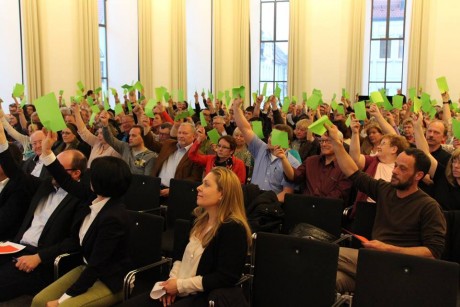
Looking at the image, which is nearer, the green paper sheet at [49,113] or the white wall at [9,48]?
the green paper sheet at [49,113]

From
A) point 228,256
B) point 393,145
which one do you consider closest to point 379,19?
point 393,145

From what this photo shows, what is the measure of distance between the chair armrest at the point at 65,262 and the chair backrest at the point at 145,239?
0.36 metres

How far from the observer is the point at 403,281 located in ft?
7.86

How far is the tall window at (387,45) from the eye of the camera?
14.7 metres

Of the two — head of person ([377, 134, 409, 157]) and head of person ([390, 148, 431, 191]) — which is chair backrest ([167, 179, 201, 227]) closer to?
head of person ([377, 134, 409, 157])

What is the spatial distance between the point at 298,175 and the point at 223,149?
79 centimetres

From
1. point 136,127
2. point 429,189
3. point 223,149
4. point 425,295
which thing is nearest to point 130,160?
point 136,127

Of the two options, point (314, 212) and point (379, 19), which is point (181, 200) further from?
point (379, 19)

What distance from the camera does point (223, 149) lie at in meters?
4.68

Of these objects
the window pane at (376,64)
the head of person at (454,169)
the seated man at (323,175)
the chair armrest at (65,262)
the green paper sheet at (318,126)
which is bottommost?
the chair armrest at (65,262)

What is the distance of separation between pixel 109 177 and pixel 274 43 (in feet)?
45.3

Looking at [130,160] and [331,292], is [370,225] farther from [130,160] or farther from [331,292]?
[130,160]

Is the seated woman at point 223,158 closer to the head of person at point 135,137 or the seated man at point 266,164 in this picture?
the seated man at point 266,164

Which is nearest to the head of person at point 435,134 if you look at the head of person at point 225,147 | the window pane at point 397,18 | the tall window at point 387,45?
the head of person at point 225,147
